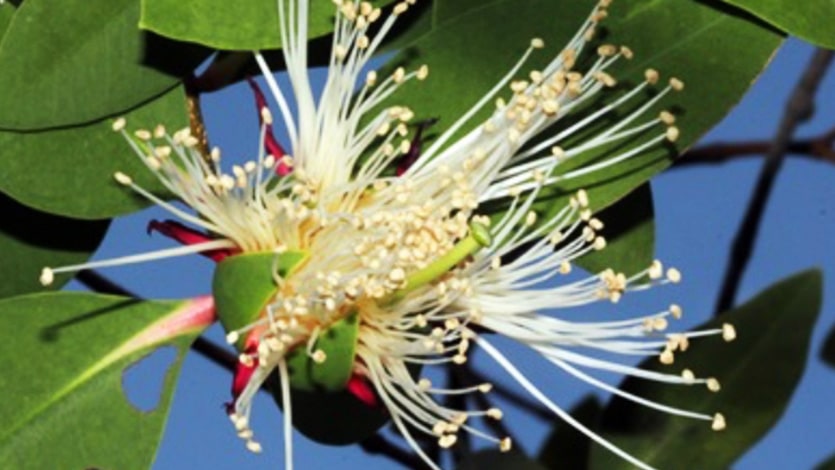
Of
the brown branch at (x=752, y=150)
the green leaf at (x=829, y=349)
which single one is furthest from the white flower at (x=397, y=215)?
the green leaf at (x=829, y=349)

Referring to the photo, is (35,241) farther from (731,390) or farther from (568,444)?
(568,444)

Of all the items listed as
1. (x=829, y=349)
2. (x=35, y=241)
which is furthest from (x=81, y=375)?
(x=829, y=349)

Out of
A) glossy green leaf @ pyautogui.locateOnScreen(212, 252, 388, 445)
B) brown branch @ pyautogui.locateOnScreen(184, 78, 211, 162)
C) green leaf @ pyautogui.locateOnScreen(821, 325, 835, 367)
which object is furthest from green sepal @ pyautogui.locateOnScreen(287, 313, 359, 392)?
green leaf @ pyautogui.locateOnScreen(821, 325, 835, 367)

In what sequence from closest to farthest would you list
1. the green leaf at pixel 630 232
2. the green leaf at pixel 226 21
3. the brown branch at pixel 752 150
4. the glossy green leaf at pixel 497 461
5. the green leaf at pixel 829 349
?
1. the green leaf at pixel 226 21
2. the green leaf at pixel 630 232
3. the glossy green leaf at pixel 497 461
4. the brown branch at pixel 752 150
5. the green leaf at pixel 829 349

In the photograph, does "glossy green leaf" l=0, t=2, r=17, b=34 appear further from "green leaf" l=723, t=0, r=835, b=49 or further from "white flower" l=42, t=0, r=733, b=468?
"green leaf" l=723, t=0, r=835, b=49

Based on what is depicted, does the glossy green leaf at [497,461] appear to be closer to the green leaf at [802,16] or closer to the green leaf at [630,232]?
the green leaf at [630,232]

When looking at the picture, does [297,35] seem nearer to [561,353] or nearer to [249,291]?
[249,291]
